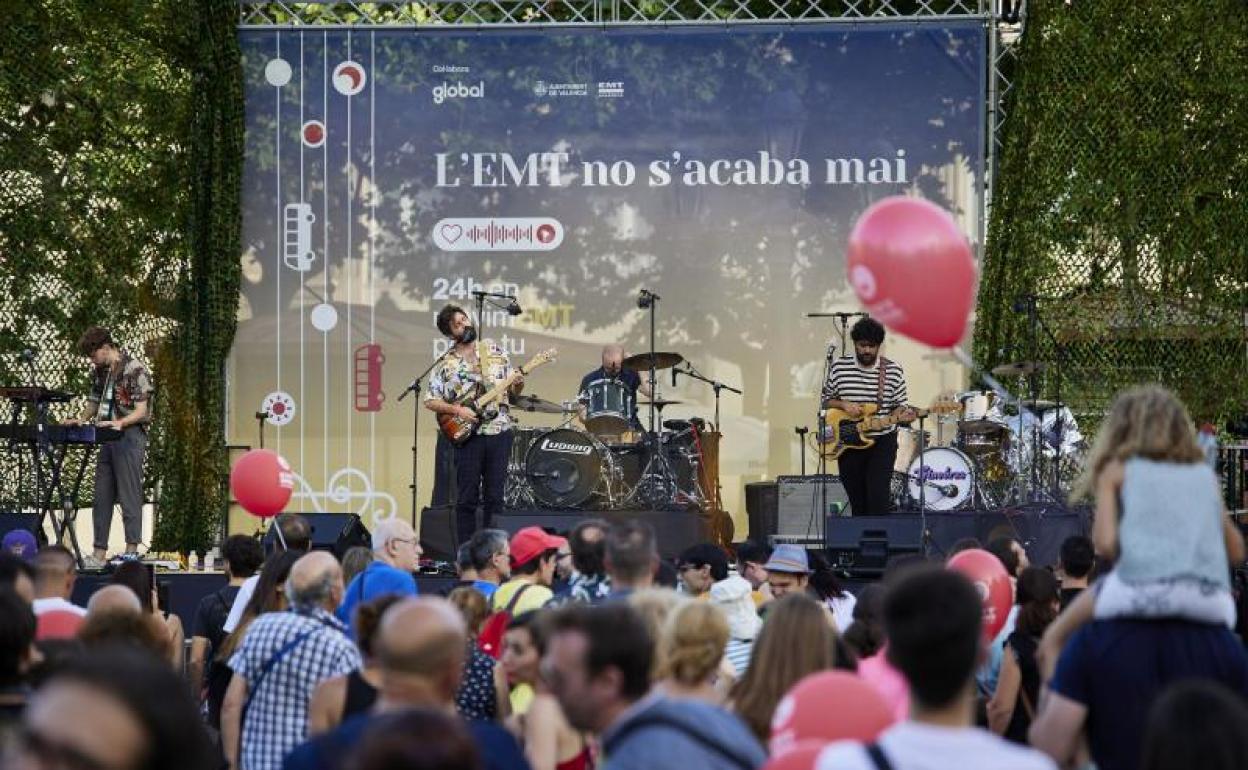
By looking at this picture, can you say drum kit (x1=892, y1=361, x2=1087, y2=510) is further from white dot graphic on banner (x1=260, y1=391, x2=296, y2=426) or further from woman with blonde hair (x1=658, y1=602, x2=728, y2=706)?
woman with blonde hair (x1=658, y1=602, x2=728, y2=706)

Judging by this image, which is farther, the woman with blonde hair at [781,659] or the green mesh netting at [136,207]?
the green mesh netting at [136,207]

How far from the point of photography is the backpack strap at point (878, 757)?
3.66 m

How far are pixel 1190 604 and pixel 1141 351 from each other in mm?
11049

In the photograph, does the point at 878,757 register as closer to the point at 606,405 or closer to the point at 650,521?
the point at 650,521

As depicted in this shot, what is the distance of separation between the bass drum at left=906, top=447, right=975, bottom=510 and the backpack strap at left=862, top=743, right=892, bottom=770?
11353 millimetres

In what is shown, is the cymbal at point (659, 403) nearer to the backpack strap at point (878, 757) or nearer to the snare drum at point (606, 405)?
the snare drum at point (606, 405)

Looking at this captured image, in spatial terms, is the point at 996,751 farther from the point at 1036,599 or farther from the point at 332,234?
the point at 332,234

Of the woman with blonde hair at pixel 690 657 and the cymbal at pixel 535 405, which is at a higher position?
the cymbal at pixel 535 405

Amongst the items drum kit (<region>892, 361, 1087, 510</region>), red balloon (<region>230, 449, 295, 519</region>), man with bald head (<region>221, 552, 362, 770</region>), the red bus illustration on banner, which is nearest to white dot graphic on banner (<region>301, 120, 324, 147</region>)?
the red bus illustration on banner

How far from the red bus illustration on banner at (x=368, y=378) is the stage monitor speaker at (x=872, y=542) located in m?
5.48

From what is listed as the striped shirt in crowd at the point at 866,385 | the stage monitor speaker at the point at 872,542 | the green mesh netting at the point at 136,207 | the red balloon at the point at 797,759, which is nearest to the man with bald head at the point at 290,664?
the red balloon at the point at 797,759

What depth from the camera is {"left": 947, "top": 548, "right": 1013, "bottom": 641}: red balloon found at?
25.0ft

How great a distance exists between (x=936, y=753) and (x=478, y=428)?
10.8 meters

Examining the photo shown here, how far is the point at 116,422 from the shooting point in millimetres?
14602
